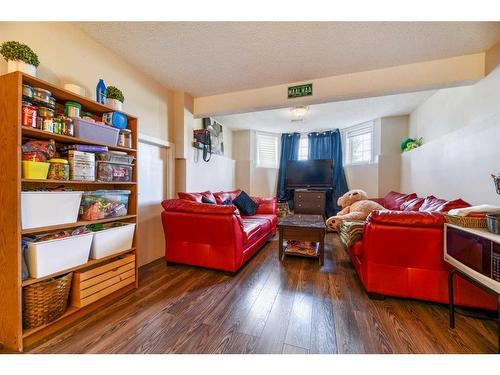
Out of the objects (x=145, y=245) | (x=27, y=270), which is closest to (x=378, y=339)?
(x=27, y=270)

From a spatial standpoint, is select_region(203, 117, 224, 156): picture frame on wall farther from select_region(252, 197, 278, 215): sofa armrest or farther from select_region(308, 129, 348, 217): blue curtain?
select_region(308, 129, 348, 217): blue curtain

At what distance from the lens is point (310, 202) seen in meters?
4.51

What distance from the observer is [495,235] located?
3.49ft

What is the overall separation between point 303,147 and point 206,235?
3750 millimetres

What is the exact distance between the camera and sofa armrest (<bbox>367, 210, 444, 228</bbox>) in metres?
1.49

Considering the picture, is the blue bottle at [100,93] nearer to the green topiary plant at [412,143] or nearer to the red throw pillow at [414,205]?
the red throw pillow at [414,205]

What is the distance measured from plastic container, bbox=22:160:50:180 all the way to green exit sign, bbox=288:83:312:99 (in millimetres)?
2470

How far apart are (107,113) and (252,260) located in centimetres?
226

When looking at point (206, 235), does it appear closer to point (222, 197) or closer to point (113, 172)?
point (113, 172)

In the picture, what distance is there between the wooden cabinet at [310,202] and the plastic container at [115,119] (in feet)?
12.0

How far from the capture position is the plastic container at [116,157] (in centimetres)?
165

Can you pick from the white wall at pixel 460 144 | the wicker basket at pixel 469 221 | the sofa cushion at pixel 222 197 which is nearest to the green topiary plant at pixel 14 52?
the sofa cushion at pixel 222 197

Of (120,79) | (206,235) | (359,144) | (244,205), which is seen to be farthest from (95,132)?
(359,144)
